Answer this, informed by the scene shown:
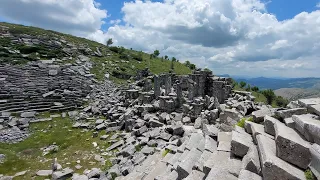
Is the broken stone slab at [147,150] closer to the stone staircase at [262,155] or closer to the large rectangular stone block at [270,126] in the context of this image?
the stone staircase at [262,155]

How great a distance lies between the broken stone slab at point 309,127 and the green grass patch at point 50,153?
12116 mm

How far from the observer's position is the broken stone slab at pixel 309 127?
19.8 ft

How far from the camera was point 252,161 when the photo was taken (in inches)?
259

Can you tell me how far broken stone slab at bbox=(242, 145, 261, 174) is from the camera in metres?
6.52

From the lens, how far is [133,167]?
1340 centimetres

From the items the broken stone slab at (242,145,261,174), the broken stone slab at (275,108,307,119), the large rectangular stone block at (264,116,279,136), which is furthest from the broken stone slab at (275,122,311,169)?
the broken stone slab at (275,108,307,119)

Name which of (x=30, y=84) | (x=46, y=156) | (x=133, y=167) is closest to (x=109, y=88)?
(x=30, y=84)

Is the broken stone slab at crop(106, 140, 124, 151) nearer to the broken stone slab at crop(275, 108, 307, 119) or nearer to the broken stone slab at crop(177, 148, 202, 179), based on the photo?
the broken stone slab at crop(177, 148, 202, 179)

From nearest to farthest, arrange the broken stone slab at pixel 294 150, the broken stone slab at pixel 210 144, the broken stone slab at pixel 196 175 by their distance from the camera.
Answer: the broken stone slab at pixel 294 150 < the broken stone slab at pixel 196 175 < the broken stone slab at pixel 210 144

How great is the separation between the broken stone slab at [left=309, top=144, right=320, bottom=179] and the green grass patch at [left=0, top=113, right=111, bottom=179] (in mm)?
12612

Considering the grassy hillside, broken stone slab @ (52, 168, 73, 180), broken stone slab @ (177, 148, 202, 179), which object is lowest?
broken stone slab @ (52, 168, 73, 180)

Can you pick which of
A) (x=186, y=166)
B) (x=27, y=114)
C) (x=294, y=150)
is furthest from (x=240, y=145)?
(x=27, y=114)

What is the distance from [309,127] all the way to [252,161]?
183 centimetres

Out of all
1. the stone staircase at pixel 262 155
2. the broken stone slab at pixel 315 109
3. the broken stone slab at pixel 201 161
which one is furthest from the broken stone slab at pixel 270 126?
the broken stone slab at pixel 201 161
